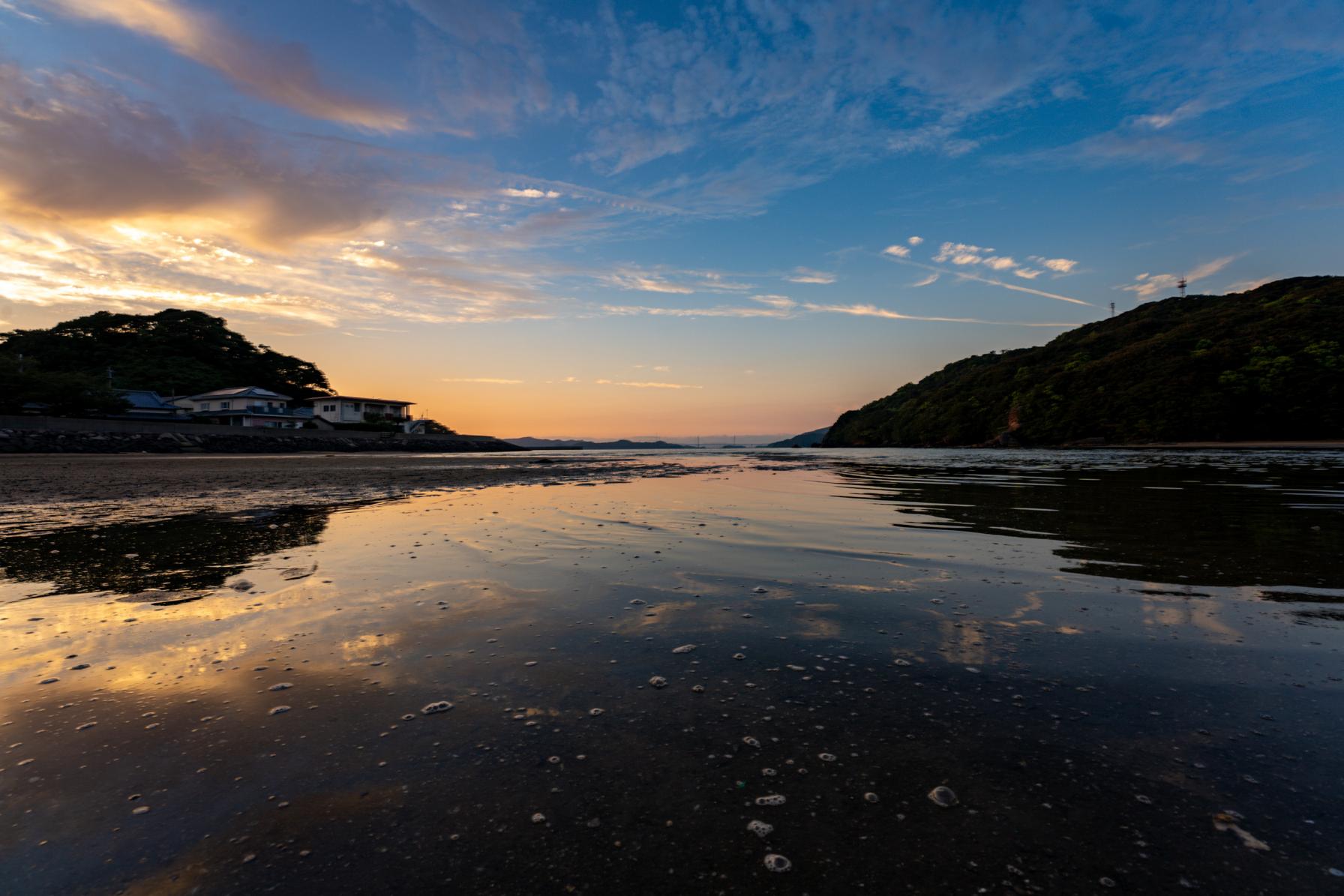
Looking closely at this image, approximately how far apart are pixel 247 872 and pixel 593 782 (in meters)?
1.32

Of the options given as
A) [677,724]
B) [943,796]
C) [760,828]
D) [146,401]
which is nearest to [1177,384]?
[943,796]

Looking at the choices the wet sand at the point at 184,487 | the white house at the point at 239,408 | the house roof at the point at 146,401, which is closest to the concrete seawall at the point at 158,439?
the wet sand at the point at 184,487

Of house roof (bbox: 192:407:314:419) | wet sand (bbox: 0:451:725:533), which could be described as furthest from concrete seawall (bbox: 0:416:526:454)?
house roof (bbox: 192:407:314:419)

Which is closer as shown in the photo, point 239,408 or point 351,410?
point 239,408

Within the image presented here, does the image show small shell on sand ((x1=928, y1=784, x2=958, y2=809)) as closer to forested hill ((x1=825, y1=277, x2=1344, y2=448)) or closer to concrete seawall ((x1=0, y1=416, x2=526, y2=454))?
concrete seawall ((x1=0, y1=416, x2=526, y2=454))

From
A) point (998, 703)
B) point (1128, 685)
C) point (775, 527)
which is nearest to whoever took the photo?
point (998, 703)

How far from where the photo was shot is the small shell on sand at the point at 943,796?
2432 mm

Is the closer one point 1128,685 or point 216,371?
point 1128,685

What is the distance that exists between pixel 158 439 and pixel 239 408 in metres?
50.2

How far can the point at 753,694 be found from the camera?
3.61m

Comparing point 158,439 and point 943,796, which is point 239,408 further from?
point 943,796

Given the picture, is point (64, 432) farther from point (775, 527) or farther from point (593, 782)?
point (593, 782)

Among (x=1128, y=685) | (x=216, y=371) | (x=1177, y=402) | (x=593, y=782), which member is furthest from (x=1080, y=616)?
(x=216, y=371)

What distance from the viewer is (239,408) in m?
90.2
